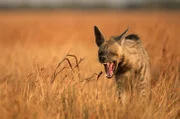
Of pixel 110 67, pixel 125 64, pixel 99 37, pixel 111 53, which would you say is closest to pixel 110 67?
pixel 110 67

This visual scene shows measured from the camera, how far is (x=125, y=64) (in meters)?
5.78

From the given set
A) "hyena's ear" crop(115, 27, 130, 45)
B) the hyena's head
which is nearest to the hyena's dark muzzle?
the hyena's head

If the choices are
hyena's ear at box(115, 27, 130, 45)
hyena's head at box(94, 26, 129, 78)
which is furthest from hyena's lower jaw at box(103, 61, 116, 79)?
hyena's ear at box(115, 27, 130, 45)

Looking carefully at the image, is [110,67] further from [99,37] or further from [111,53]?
[99,37]

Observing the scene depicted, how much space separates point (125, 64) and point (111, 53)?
14.9 inches

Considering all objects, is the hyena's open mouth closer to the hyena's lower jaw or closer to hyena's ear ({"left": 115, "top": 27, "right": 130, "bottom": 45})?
the hyena's lower jaw

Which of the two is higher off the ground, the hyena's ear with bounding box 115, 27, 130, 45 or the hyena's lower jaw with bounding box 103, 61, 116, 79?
the hyena's ear with bounding box 115, 27, 130, 45

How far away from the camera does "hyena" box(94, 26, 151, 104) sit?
550 centimetres

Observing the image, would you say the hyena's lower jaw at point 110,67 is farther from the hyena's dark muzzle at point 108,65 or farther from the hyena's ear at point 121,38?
the hyena's ear at point 121,38

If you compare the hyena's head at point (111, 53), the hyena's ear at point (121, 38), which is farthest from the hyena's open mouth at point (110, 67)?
the hyena's ear at point (121, 38)

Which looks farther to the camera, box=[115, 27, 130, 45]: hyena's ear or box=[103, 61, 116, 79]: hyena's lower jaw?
box=[115, 27, 130, 45]: hyena's ear

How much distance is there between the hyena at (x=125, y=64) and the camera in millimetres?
5500

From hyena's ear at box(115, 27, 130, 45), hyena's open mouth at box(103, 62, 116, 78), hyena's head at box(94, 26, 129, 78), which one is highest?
hyena's ear at box(115, 27, 130, 45)

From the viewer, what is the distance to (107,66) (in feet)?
18.1
